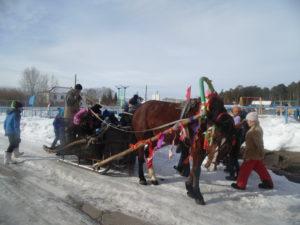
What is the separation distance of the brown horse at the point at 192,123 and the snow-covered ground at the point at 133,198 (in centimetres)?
32

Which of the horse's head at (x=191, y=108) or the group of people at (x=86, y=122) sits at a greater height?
the horse's head at (x=191, y=108)

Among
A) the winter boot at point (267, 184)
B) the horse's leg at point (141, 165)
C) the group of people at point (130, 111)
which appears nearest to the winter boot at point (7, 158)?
the group of people at point (130, 111)

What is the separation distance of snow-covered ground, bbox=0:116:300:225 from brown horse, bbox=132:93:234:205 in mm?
320

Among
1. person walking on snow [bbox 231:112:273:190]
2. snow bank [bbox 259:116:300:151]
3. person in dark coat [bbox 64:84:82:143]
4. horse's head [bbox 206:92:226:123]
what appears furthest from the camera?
snow bank [bbox 259:116:300:151]

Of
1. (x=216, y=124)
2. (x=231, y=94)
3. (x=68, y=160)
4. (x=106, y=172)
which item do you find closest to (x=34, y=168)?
(x=68, y=160)

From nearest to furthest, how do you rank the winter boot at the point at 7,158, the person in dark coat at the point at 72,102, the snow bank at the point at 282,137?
the winter boot at the point at 7,158, the person in dark coat at the point at 72,102, the snow bank at the point at 282,137

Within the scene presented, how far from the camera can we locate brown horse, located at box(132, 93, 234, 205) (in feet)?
18.5

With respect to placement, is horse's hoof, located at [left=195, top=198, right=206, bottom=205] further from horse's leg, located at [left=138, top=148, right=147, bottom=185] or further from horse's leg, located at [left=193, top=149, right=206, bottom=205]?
horse's leg, located at [left=138, top=148, right=147, bottom=185]

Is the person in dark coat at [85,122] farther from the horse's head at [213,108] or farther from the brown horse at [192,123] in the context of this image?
the horse's head at [213,108]

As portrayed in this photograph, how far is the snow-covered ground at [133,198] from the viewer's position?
15.9 ft

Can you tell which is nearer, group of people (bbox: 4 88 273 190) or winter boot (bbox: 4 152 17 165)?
group of people (bbox: 4 88 273 190)

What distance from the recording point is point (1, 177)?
6840 millimetres

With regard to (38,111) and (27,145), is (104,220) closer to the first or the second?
(27,145)

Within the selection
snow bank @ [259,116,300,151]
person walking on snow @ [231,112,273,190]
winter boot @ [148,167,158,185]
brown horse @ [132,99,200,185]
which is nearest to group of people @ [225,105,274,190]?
person walking on snow @ [231,112,273,190]
